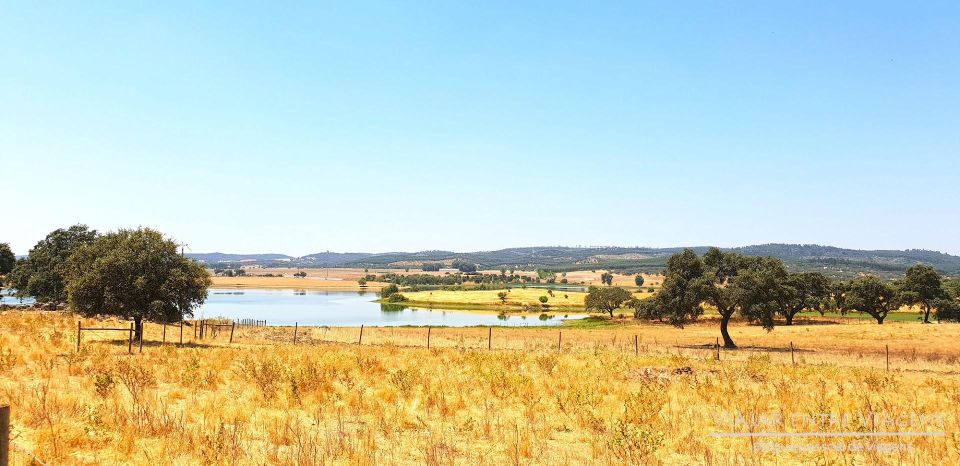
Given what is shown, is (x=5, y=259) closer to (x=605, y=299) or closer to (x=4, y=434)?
(x=605, y=299)

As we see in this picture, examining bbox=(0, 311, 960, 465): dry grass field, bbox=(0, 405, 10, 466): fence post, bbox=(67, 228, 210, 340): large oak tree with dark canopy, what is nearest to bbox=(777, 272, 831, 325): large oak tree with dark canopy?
bbox=(0, 311, 960, 465): dry grass field

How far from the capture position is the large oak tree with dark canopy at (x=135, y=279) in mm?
38812

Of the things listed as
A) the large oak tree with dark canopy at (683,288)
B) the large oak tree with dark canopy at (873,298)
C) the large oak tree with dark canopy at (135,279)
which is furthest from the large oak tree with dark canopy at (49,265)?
the large oak tree with dark canopy at (873,298)

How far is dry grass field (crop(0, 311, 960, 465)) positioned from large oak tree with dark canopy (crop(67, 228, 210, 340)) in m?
6.80

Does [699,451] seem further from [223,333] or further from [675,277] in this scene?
[223,333]

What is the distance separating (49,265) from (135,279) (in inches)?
1827

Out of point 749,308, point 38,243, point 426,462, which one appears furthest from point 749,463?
point 38,243

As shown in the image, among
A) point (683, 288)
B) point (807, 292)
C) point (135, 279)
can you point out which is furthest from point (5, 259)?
point (807, 292)

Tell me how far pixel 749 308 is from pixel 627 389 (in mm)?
36654

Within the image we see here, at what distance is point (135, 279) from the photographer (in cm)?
3906

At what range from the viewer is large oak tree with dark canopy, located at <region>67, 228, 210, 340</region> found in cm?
3881

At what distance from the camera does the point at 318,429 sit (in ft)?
48.9

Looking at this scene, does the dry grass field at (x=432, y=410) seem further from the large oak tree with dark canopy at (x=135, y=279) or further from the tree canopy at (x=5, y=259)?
the tree canopy at (x=5, y=259)

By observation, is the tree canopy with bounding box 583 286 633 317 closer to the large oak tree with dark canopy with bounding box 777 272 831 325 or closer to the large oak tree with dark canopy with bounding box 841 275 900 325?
the large oak tree with dark canopy with bounding box 777 272 831 325
